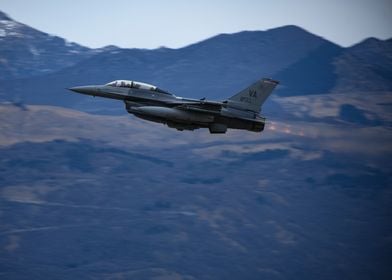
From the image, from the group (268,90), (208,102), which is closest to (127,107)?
(208,102)

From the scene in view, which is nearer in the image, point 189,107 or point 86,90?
point 189,107

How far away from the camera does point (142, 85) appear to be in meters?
54.3

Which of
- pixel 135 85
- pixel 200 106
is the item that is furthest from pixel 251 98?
pixel 135 85

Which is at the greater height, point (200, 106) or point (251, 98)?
point (251, 98)

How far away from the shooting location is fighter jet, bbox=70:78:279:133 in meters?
51.8

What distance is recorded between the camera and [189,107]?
51.8m

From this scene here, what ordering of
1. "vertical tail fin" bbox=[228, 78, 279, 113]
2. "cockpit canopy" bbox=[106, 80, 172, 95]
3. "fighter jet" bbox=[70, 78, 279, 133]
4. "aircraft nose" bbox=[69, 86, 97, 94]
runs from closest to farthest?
1. "fighter jet" bbox=[70, 78, 279, 133]
2. "vertical tail fin" bbox=[228, 78, 279, 113]
3. "cockpit canopy" bbox=[106, 80, 172, 95]
4. "aircraft nose" bbox=[69, 86, 97, 94]

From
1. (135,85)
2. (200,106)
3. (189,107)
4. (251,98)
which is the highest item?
(251,98)

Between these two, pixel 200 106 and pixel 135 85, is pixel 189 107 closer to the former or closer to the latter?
pixel 200 106

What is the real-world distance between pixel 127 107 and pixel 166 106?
2.85 meters

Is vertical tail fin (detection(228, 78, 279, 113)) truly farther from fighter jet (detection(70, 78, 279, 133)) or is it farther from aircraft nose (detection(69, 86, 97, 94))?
aircraft nose (detection(69, 86, 97, 94))

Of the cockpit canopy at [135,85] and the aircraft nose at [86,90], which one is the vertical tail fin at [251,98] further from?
the aircraft nose at [86,90]

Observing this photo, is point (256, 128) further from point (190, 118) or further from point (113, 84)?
point (113, 84)

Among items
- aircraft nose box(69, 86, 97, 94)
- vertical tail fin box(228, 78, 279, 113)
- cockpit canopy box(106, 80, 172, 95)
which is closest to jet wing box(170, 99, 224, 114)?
vertical tail fin box(228, 78, 279, 113)
